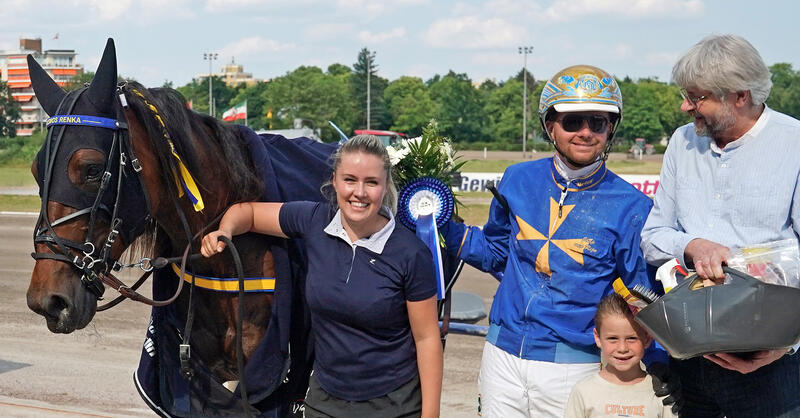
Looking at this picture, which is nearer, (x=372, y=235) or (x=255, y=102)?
(x=372, y=235)

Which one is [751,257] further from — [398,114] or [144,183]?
[398,114]

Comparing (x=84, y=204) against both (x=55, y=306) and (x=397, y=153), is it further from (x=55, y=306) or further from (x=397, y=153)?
(x=397, y=153)

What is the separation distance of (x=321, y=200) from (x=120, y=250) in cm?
89

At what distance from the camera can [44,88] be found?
3.06 meters

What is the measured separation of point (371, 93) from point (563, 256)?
223ft

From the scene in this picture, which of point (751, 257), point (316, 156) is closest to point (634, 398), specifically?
point (751, 257)

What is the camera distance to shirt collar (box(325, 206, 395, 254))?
2.77m

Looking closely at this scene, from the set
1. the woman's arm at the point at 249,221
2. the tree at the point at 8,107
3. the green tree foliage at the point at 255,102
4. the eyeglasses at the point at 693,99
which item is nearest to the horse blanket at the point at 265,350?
the woman's arm at the point at 249,221

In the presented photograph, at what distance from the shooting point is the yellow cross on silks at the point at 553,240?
279cm

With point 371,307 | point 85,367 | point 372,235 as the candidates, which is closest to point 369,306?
point 371,307

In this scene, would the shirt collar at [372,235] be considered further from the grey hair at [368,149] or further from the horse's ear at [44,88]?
the horse's ear at [44,88]

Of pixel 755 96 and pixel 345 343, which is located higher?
pixel 755 96

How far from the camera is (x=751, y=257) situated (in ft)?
7.84

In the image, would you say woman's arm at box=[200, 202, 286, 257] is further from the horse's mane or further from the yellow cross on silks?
the yellow cross on silks
